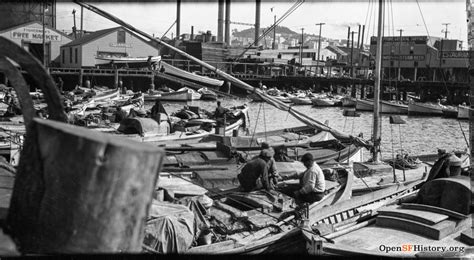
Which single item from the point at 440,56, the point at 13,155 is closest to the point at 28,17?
→ the point at 13,155

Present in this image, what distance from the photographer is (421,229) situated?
29.8ft

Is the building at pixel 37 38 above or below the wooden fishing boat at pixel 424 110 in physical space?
above

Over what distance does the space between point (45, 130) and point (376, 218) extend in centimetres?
854

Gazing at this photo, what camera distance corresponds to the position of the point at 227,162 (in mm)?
15625

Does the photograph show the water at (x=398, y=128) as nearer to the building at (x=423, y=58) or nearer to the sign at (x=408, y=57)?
the sign at (x=408, y=57)

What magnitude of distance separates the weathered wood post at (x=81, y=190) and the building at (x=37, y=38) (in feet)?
186

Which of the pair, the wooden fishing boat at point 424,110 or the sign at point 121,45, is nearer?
the wooden fishing boat at point 424,110

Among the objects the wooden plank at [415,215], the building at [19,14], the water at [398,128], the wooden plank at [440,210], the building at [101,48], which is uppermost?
the building at [19,14]

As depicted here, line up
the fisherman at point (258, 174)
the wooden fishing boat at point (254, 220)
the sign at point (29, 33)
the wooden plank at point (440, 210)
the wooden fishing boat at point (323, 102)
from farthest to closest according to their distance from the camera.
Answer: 1. the wooden fishing boat at point (323, 102)
2. the sign at point (29, 33)
3. the fisherman at point (258, 174)
4. the wooden plank at point (440, 210)
5. the wooden fishing boat at point (254, 220)

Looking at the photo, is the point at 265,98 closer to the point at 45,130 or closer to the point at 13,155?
the point at 13,155

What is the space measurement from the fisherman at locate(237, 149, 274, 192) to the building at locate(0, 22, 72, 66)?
1966 inches

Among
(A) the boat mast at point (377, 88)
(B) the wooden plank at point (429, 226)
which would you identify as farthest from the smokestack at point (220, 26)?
(B) the wooden plank at point (429, 226)

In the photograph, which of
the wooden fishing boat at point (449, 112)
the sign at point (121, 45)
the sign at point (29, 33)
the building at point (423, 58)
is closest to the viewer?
the wooden fishing boat at point (449, 112)

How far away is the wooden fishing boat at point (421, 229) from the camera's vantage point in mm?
8359
